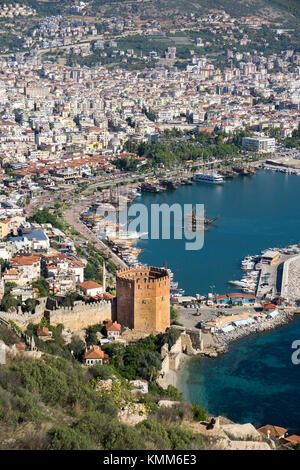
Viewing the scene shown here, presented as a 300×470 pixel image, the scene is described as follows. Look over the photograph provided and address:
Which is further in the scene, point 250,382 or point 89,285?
point 89,285

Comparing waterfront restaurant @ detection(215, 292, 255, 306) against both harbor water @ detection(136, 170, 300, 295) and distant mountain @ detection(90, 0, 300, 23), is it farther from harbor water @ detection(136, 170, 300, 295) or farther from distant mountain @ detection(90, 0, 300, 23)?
distant mountain @ detection(90, 0, 300, 23)

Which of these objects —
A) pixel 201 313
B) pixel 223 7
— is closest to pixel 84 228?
pixel 201 313

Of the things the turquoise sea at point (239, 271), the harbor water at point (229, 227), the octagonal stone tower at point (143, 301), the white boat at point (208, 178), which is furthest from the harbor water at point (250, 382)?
the white boat at point (208, 178)

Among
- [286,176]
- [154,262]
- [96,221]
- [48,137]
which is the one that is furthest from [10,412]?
[48,137]

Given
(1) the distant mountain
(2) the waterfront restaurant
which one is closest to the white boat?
(2) the waterfront restaurant

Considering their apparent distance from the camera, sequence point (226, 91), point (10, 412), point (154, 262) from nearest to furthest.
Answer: point (10, 412), point (154, 262), point (226, 91)

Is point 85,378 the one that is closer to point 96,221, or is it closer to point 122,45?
point 96,221

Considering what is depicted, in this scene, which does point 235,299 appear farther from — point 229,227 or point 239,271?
point 229,227
